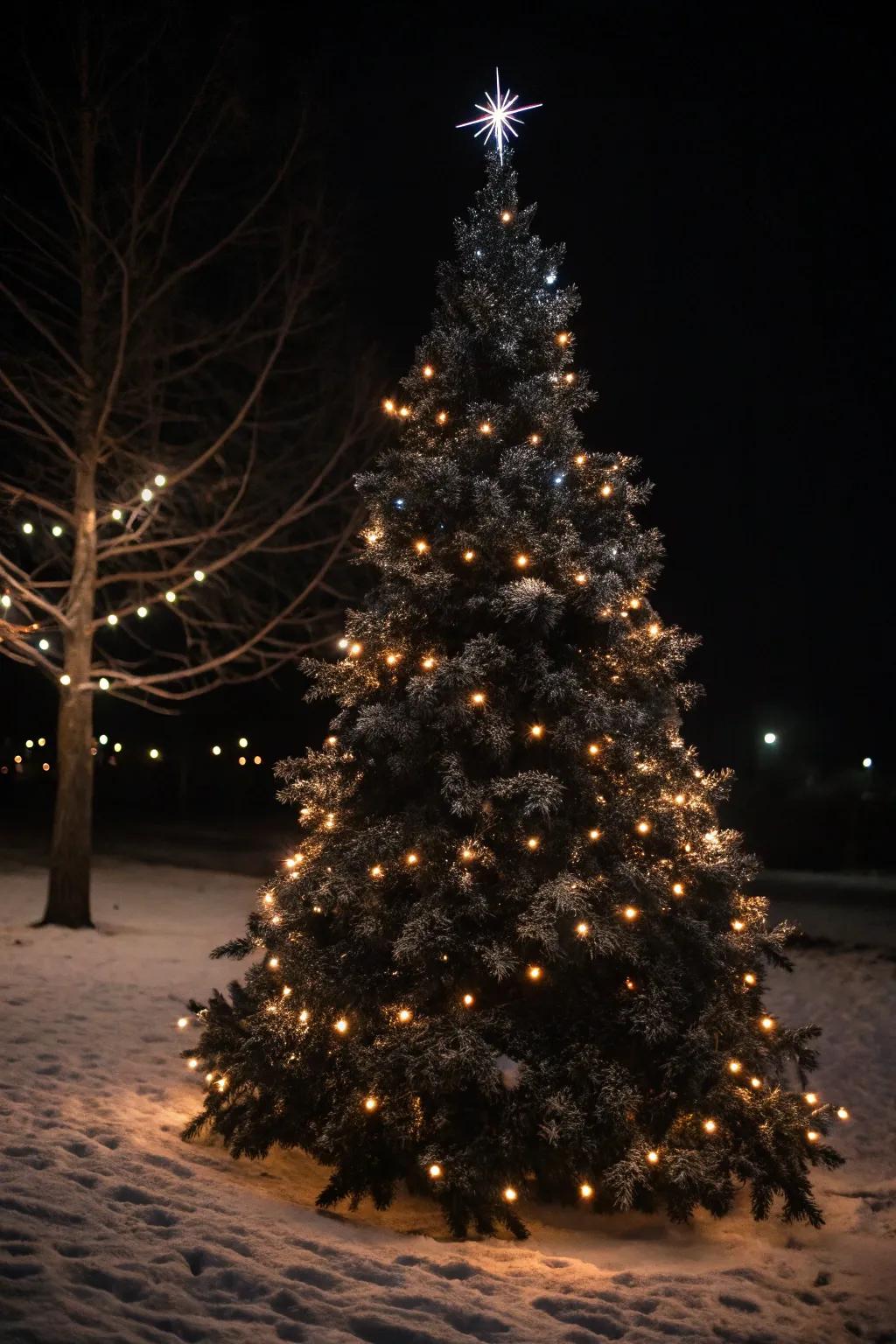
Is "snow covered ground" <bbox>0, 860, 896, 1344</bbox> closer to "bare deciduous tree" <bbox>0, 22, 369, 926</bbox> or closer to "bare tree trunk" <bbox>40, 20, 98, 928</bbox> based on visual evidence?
"bare tree trunk" <bbox>40, 20, 98, 928</bbox>

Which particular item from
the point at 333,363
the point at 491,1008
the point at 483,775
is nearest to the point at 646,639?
the point at 483,775

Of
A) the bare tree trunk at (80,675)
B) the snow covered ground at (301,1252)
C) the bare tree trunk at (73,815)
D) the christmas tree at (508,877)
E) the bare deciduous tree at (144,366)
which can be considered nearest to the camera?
the snow covered ground at (301,1252)

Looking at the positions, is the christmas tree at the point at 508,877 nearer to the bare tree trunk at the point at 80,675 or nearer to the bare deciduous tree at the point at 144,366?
the bare deciduous tree at the point at 144,366

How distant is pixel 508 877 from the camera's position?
20.6 ft

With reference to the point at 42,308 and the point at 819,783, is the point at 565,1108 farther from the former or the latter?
the point at 819,783

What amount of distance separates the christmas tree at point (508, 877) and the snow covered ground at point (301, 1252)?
11.0 inches

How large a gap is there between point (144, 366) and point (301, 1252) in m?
10.9

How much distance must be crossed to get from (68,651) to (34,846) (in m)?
10.3

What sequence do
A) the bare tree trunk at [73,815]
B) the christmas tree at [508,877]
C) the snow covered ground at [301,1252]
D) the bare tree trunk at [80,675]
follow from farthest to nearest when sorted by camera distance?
the bare tree trunk at [73,815] < the bare tree trunk at [80,675] < the christmas tree at [508,877] < the snow covered ground at [301,1252]

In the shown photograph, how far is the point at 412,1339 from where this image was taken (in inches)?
173

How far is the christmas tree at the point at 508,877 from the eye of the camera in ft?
19.6

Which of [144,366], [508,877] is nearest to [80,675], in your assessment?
[144,366]

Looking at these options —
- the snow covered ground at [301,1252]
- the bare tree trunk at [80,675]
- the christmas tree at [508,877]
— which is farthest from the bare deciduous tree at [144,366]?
the christmas tree at [508,877]

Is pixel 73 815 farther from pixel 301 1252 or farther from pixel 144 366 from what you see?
pixel 301 1252
